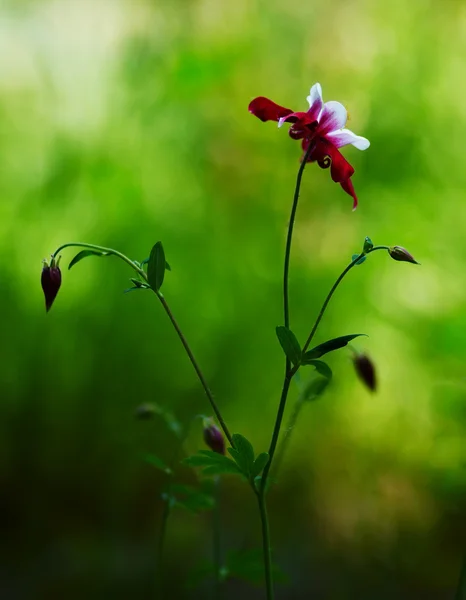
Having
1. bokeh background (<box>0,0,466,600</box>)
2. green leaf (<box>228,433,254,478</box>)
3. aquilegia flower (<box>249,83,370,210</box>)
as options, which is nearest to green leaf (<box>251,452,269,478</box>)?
green leaf (<box>228,433,254,478</box>)

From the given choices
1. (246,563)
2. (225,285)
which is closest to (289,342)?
(246,563)

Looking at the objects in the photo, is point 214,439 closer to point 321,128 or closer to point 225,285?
point 321,128

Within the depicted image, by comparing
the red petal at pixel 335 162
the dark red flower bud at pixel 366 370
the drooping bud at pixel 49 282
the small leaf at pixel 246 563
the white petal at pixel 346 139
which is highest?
the white petal at pixel 346 139

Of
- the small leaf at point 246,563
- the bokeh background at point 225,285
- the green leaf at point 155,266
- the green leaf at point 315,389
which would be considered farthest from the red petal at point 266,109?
the bokeh background at point 225,285

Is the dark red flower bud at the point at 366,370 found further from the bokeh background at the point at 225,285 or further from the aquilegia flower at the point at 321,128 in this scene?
the bokeh background at the point at 225,285

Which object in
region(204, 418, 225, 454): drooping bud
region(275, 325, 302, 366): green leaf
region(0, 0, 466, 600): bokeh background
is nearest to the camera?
region(275, 325, 302, 366): green leaf

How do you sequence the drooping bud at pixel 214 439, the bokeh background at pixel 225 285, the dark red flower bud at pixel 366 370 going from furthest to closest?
1. the bokeh background at pixel 225 285
2. the dark red flower bud at pixel 366 370
3. the drooping bud at pixel 214 439

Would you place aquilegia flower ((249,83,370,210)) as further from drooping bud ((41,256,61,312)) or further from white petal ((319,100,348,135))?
drooping bud ((41,256,61,312))
